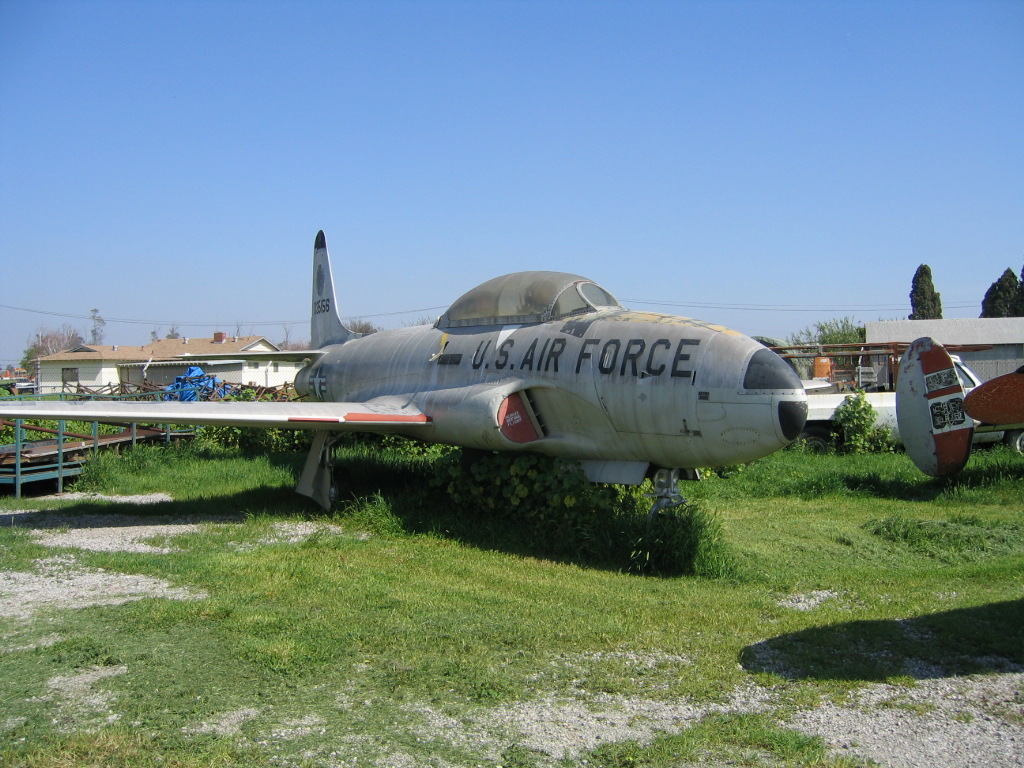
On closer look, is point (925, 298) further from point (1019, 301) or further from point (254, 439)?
point (254, 439)

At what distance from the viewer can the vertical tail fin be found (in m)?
15.7

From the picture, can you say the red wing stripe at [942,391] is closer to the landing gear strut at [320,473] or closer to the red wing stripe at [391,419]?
the red wing stripe at [391,419]

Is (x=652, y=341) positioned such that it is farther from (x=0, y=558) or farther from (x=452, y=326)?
(x=0, y=558)

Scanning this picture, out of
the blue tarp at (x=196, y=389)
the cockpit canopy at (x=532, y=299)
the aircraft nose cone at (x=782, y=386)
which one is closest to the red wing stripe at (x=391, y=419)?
the cockpit canopy at (x=532, y=299)

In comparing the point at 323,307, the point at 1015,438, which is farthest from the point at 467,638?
the point at 1015,438

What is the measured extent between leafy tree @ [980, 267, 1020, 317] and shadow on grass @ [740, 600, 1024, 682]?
221 feet

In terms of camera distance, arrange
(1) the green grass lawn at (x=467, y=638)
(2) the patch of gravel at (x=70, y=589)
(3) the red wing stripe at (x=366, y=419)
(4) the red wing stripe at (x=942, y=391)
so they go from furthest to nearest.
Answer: (4) the red wing stripe at (x=942, y=391)
(3) the red wing stripe at (x=366, y=419)
(2) the patch of gravel at (x=70, y=589)
(1) the green grass lawn at (x=467, y=638)

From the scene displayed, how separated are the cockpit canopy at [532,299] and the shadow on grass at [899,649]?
190 inches

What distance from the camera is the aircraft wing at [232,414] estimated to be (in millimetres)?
9555

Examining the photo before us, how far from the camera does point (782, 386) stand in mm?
7453

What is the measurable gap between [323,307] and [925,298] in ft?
203

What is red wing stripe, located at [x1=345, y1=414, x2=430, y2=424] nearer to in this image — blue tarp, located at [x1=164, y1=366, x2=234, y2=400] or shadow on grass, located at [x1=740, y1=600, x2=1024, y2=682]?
shadow on grass, located at [x1=740, y1=600, x2=1024, y2=682]

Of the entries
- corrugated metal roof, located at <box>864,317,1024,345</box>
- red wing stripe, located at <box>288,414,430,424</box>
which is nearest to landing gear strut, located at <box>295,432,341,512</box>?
red wing stripe, located at <box>288,414,430,424</box>

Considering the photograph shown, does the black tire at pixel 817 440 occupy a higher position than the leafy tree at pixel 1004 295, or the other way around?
the leafy tree at pixel 1004 295
